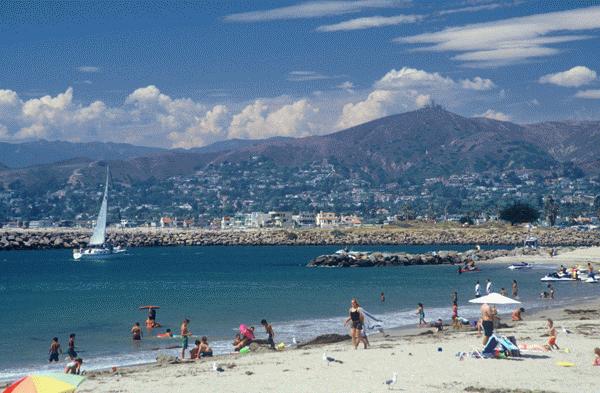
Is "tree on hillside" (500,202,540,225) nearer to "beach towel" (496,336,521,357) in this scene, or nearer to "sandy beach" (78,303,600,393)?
"sandy beach" (78,303,600,393)

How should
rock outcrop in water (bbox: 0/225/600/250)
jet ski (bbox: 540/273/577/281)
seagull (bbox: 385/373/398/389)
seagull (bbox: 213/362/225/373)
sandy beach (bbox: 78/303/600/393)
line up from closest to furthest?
1. seagull (bbox: 385/373/398/389)
2. sandy beach (bbox: 78/303/600/393)
3. seagull (bbox: 213/362/225/373)
4. jet ski (bbox: 540/273/577/281)
5. rock outcrop in water (bbox: 0/225/600/250)

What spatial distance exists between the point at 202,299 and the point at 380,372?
33461 millimetres

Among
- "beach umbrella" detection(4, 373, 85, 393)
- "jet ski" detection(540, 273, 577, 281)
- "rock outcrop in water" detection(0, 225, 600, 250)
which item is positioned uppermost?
"beach umbrella" detection(4, 373, 85, 393)

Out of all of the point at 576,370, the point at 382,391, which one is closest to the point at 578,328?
the point at 576,370

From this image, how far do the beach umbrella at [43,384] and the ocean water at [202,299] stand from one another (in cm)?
1008

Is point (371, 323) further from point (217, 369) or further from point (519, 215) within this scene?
point (519, 215)

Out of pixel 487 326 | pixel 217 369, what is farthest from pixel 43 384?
pixel 487 326

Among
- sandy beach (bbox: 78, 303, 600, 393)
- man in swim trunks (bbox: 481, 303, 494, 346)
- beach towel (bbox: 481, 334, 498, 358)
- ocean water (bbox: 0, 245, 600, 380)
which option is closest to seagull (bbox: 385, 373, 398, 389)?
sandy beach (bbox: 78, 303, 600, 393)

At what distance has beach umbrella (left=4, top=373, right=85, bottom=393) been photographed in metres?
15.5

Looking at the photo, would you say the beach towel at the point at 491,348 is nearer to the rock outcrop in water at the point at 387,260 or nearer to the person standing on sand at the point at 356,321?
the person standing on sand at the point at 356,321

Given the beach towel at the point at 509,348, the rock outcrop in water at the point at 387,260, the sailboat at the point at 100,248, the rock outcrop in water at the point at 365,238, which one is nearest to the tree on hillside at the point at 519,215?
the rock outcrop in water at the point at 365,238

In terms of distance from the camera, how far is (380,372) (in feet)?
69.3

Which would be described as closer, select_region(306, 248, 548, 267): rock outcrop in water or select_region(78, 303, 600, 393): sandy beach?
select_region(78, 303, 600, 393): sandy beach

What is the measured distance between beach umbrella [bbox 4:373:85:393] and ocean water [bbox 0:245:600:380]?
33.1 ft
